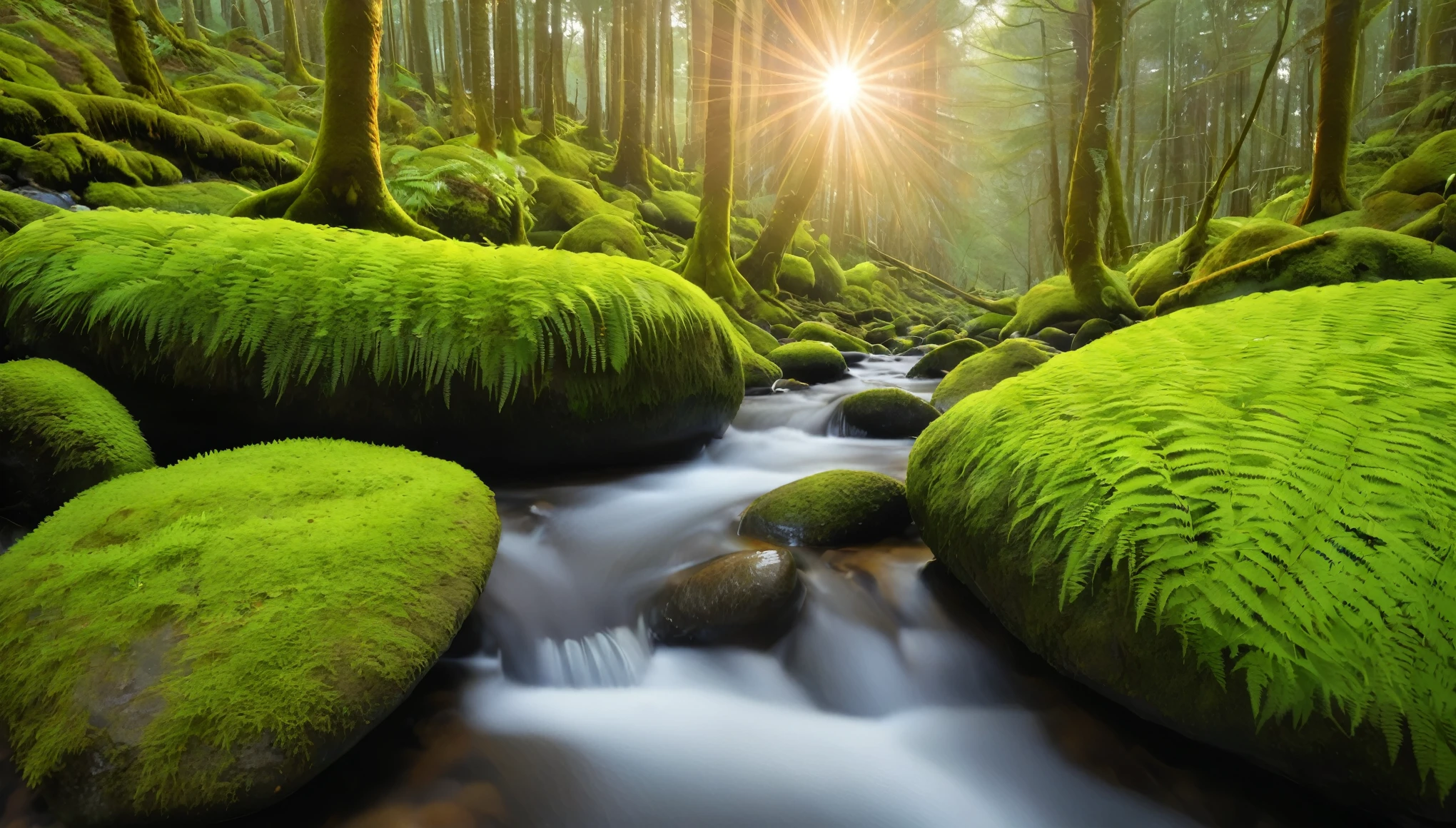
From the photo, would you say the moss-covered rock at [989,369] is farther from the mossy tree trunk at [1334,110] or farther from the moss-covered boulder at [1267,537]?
the mossy tree trunk at [1334,110]

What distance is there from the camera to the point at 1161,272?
11578 mm

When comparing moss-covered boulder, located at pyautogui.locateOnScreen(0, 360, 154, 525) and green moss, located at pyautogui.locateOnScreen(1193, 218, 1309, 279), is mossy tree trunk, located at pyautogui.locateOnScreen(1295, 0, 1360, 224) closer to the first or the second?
green moss, located at pyautogui.locateOnScreen(1193, 218, 1309, 279)

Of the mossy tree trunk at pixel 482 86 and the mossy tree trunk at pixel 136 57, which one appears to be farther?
the mossy tree trunk at pixel 482 86

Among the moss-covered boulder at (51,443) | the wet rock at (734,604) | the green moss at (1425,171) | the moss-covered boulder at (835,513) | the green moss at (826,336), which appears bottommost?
the wet rock at (734,604)

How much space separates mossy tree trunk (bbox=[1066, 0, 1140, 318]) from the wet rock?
919cm

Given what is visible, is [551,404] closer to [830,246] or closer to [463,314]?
[463,314]

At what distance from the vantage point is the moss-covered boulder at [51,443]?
2352mm

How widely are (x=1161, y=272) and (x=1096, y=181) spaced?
371 cm

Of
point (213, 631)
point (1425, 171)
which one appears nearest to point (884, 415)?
point (213, 631)

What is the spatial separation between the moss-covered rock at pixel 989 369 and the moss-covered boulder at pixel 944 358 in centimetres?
285

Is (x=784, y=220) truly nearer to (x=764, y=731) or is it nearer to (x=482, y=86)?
(x=482, y=86)

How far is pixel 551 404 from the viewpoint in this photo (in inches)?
142

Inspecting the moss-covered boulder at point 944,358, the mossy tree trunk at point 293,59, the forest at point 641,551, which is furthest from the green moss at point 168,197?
the mossy tree trunk at point 293,59

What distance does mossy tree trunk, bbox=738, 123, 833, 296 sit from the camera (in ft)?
38.9
